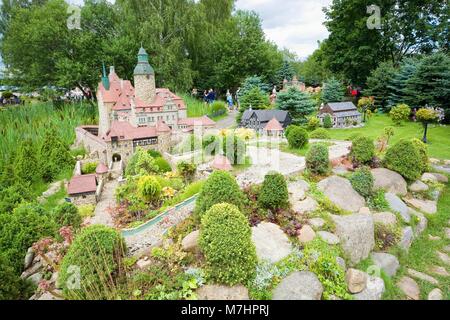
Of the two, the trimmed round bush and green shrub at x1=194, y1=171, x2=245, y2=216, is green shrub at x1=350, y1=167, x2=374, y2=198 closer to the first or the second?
green shrub at x1=194, y1=171, x2=245, y2=216

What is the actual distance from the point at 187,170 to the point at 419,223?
10876 mm

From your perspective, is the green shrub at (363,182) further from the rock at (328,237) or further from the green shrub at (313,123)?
the green shrub at (313,123)

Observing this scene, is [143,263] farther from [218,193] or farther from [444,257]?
[444,257]

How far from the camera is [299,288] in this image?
23.2 feet

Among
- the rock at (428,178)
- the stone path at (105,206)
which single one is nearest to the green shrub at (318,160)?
the rock at (428,178)

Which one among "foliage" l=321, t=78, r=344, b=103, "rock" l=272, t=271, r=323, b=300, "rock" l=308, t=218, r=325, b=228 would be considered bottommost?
"rock" l=272, t=271, r=323, b=300

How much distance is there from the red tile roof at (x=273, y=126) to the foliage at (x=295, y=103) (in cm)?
370

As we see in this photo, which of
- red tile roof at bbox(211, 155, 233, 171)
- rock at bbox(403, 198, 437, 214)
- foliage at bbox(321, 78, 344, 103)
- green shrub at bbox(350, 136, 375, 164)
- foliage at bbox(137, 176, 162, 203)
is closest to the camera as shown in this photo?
rock at bbox(403, 198, 437, 214)

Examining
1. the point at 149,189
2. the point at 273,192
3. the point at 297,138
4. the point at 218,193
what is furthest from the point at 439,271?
the point at 149,189

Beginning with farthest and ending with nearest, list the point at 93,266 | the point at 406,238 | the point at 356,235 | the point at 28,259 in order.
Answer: the point at 28,259
the point at 406,238
the point at 356,235
the point at 93,266

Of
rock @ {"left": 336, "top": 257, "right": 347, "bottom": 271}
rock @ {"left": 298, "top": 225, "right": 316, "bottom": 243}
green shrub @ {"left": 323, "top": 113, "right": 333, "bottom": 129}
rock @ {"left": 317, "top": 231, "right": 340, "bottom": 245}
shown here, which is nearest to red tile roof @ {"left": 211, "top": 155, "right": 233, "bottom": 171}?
rock @ {"left": 298, "top": 225, "right": 316, "bottom": 243}

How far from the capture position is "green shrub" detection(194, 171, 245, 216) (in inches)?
352

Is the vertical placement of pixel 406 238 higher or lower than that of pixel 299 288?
lower

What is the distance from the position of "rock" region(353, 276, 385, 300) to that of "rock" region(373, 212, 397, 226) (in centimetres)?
328
